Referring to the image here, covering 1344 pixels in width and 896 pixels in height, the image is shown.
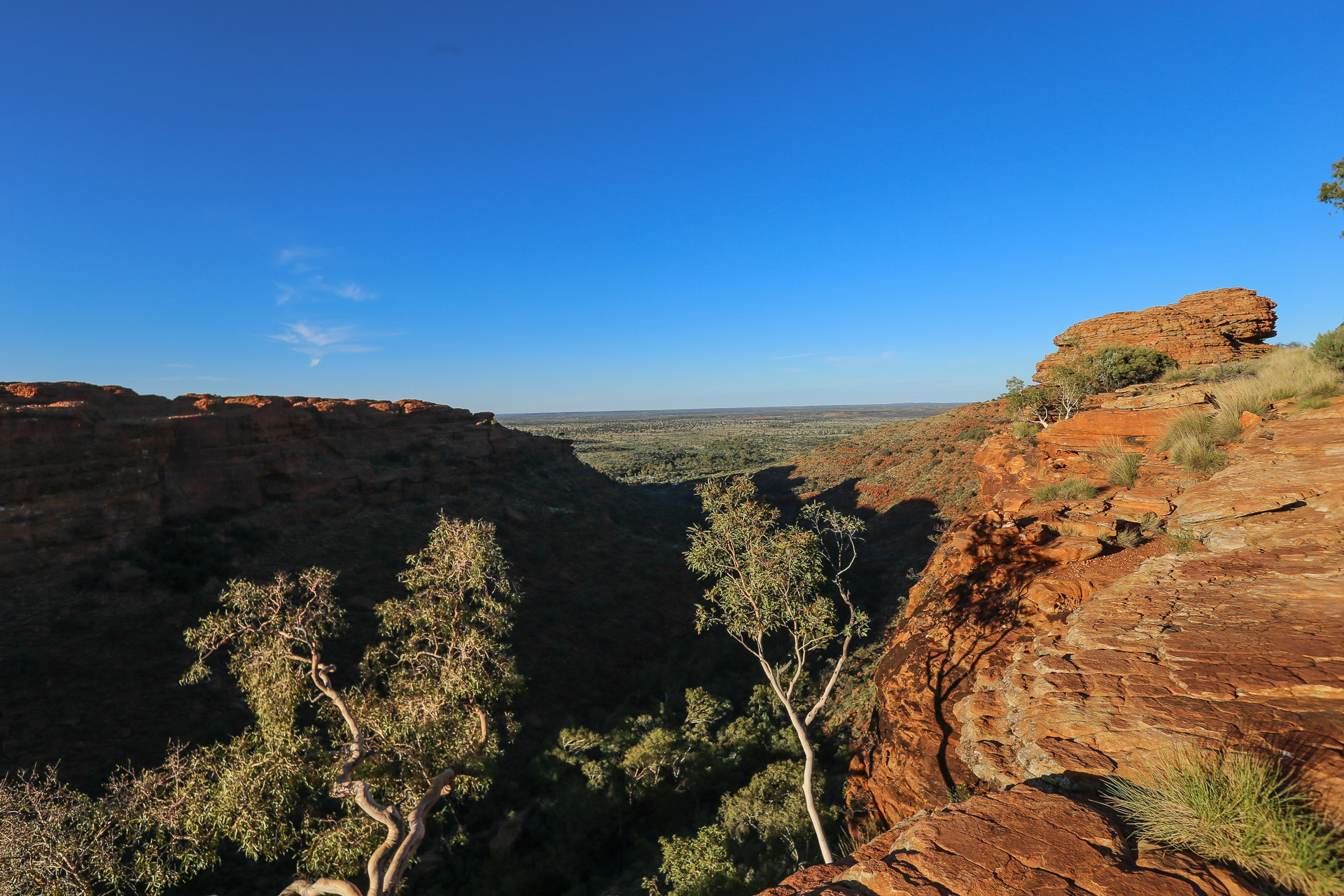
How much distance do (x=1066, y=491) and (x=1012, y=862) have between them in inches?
436

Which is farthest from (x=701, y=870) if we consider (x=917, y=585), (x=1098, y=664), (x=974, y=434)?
(x=974, y=434)

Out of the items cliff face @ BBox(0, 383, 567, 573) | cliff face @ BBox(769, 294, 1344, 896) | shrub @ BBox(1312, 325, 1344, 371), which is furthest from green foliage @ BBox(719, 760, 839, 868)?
cliff face @ BBox(0, 383, 567, 573)

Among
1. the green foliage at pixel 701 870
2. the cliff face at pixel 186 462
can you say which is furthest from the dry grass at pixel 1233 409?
the cliff face at pixel 186 462

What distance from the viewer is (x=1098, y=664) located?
6.13 metres

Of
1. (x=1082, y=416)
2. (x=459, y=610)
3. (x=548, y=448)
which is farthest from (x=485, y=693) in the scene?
(x=548, y=448)

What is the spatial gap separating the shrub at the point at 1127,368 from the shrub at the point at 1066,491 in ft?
43.1

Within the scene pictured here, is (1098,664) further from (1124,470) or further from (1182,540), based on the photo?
(1124,470)

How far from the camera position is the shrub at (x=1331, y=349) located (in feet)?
37.0

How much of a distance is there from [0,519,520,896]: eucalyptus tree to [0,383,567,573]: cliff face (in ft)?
47.1

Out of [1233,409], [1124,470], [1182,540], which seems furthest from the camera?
[1233,409]

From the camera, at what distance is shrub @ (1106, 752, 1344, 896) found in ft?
9.71

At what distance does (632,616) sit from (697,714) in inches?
344

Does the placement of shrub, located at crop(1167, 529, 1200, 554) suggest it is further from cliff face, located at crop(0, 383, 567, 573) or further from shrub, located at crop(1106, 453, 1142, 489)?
cliff face, located at crop(0, 383, 567, 573)

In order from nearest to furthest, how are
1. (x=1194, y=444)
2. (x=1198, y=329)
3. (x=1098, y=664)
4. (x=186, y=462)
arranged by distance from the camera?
1. (x=1098, y=664)
2. (x=1194, y=444)
3. (x=186, y=462)
4. (x=1198, y=329)
